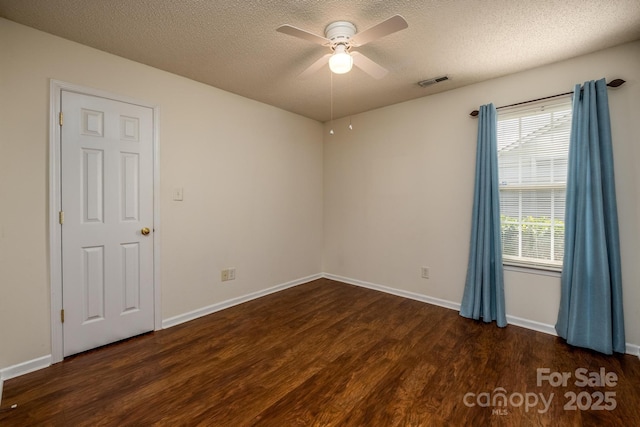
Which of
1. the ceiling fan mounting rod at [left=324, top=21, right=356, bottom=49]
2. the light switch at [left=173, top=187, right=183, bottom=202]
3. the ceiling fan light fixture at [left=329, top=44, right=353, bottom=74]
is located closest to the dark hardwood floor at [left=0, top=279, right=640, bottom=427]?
the light switch at [left=173, top=187, right=183, bottom=202]

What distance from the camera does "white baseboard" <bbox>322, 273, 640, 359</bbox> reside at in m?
2.63

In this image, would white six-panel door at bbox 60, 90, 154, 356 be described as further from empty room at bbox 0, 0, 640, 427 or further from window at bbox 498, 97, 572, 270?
window at bbox 498, 97, 572, 270

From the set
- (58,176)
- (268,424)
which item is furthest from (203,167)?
(268,424)

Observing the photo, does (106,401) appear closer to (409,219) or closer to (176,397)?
(176,397)

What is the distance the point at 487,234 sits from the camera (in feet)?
9.36

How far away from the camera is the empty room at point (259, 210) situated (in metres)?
1.85

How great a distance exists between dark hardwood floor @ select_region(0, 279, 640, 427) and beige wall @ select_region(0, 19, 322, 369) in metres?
0.51

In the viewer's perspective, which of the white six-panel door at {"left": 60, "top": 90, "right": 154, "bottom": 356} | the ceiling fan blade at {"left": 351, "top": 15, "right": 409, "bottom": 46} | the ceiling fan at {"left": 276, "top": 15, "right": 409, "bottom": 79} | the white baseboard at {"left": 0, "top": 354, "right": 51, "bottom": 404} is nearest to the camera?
the ceiling fan blade at {"left": 351, "top": 15, "right": 409, "bottom": 46}

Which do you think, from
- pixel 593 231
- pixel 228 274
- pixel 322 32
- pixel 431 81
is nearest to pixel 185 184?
pixel 228 274

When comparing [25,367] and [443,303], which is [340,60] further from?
[25,367]

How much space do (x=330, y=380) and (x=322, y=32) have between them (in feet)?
8.17

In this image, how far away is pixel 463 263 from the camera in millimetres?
3207

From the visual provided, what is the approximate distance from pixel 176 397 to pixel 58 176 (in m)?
1.82

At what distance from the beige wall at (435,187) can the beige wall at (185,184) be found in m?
0.54
